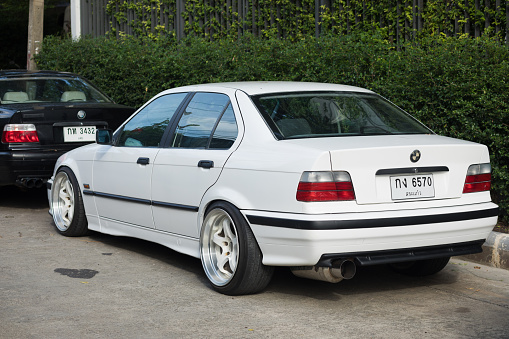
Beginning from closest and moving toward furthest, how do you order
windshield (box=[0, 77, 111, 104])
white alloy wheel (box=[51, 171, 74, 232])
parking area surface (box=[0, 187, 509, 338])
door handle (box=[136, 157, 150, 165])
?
parking area surface (box=[0, 187, 509, 338]) → door handle (box=[136, 157, 150, 165]) → white alloy wheel (box=[51, 171, 74, 232]) → windshield (box=[0, 77, 111, 104])

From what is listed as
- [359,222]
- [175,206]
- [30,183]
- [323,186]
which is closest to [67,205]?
[30,183]

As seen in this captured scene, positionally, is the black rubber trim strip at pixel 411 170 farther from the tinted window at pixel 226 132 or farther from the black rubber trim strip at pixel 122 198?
the black rubber trim strip at pixel 122 198

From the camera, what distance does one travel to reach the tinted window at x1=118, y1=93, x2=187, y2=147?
6.43 meters

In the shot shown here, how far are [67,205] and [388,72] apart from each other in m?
3.55

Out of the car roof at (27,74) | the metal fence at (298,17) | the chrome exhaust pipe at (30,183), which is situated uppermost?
the metal fence at (298,17)

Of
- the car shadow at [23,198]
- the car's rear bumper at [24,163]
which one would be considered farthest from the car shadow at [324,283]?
the car shadow at [23,198]

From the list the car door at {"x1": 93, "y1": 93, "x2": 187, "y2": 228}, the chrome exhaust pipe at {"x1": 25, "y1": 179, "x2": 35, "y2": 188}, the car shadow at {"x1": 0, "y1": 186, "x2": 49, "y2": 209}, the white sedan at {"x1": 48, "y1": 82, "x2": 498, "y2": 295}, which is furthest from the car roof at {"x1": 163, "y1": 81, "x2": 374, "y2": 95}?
the car shadow at {"x1": 0, "y1": 186, "x2": 49, "y2": 209}

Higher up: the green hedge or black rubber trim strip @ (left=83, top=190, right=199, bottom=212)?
the green hedge

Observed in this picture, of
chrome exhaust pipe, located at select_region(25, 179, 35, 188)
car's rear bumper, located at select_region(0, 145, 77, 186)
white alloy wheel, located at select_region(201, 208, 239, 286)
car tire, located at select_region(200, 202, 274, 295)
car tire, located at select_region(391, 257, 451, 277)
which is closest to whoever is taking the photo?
car tire, located at select_region(200, 202, 274, 295)

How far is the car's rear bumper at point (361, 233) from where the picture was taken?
→ 4.81 metres

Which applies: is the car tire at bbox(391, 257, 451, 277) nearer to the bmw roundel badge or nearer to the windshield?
the bmw roundel badge

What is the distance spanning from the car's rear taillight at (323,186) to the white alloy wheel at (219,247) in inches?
29.7

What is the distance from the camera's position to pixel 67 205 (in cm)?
772

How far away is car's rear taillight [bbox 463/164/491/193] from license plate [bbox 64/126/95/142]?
506 cm
